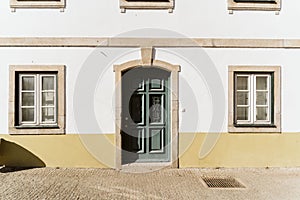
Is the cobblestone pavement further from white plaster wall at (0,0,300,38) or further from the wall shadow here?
white plaster wall at (0,0,300,38)

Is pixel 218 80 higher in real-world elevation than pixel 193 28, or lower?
lower

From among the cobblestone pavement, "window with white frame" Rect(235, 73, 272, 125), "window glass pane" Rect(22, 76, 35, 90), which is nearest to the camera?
the cobblestone pavement

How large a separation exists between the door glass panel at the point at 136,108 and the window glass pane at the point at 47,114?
6.39 feet

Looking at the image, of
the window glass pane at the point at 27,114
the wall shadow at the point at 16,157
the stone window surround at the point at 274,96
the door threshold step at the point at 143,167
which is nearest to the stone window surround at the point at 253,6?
the stone window surround at the point at 274,96

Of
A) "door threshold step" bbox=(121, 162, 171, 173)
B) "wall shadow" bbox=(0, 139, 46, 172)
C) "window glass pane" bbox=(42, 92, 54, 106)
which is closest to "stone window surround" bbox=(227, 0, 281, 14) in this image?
"door threshold step" bbox=(121, 162, 171, 173)

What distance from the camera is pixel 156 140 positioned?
948 cm

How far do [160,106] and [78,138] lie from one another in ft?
7.23

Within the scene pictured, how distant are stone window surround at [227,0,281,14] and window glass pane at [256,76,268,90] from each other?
67.4 inches

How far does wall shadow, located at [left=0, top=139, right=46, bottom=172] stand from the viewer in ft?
29.2

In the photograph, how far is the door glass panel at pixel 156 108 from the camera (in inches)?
374

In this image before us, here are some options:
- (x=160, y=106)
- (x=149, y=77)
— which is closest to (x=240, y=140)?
(x=160, y=106)

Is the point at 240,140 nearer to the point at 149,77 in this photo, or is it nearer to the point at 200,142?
the point at 200,142

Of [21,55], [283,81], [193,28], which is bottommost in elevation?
[283,81]

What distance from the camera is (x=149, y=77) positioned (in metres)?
9.48
